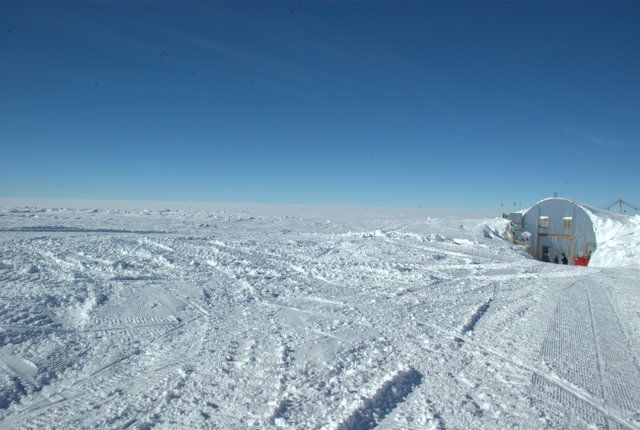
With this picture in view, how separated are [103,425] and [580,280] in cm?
966

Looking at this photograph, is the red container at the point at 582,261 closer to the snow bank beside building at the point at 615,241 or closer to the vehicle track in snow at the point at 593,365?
the snow bank beside building at the point at 615,241

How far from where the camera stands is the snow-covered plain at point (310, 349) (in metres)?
2.73

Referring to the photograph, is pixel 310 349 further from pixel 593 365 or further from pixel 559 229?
pixel 559 229

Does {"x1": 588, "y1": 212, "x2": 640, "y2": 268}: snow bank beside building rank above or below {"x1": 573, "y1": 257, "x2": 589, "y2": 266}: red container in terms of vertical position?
above

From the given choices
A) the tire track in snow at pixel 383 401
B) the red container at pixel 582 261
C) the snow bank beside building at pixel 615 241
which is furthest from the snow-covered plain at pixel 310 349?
the red container at pixel 582 261

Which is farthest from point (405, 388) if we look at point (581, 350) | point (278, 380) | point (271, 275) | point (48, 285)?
point (48, 285)

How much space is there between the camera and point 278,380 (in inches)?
125

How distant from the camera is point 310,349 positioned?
3895 millimetres

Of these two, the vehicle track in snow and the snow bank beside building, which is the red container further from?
the vehicle track in snow

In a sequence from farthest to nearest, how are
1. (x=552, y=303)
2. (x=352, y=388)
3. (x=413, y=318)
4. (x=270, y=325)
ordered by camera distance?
(x=552, y=303) → (x=413, y=318) → (x=270, y=325) → (x=352, y=388)

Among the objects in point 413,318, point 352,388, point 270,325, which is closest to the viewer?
point 352,388

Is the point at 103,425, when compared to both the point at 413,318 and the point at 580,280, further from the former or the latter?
the point at 580,280

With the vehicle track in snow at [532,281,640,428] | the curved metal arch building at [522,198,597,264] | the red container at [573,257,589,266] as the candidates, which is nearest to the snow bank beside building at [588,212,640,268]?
the curved metal arch building at [522,198,597,264]

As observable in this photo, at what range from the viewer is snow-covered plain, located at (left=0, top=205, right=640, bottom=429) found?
2727mm
